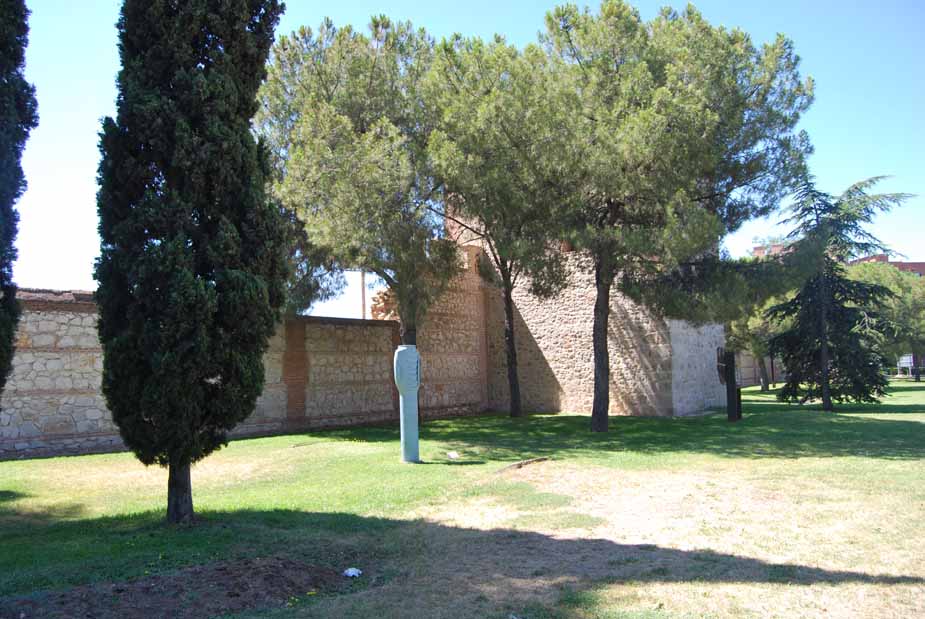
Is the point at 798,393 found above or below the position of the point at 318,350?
below

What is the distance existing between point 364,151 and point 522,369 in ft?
32.1

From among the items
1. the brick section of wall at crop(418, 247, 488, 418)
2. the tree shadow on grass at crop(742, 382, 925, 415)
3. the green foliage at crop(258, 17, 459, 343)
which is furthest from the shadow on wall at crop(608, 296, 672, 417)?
the green foliage at crop(258, 17, 459, 343)

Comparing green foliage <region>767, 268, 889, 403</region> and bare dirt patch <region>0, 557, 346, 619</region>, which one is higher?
green foliage <region>767, 268, 889, 403</region>

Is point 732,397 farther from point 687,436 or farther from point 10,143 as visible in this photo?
point 10,143

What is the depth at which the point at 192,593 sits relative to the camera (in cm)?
420

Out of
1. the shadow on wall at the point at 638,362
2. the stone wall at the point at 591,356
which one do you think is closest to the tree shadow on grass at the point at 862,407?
the stone wall at the point at 591,356

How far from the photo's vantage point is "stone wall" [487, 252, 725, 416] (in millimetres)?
17859

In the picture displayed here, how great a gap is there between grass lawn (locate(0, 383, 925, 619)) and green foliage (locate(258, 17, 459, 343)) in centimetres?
424

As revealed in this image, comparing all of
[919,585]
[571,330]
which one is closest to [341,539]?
[919,585]

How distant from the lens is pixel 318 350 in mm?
16188

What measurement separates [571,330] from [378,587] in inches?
612

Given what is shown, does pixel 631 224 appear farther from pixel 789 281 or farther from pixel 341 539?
pixel 341 539

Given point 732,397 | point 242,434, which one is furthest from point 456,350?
point 732,397

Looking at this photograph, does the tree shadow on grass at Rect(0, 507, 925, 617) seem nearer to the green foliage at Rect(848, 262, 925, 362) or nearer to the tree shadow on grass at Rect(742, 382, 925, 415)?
the tree shadow on grass at Rect(742, 382, 925, 415)
